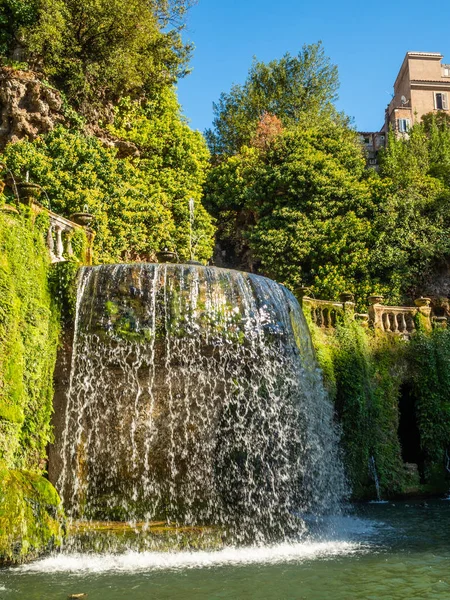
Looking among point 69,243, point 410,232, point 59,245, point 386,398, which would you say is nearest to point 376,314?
point 386,398

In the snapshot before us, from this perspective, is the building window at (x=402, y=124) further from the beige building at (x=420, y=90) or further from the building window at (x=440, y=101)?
the building window at (x=440, y=101)

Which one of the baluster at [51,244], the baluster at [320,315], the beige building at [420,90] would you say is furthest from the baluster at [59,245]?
the beige building at [420,90]

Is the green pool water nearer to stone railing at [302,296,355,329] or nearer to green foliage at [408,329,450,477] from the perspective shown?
green foliage at [408,329,450,477]

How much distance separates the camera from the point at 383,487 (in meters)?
14.1

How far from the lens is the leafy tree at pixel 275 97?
102 feet

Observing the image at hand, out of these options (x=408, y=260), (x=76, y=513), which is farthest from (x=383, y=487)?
(x=408, y=260)

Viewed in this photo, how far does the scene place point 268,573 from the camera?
282 inches

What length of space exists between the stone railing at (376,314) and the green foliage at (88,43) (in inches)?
471

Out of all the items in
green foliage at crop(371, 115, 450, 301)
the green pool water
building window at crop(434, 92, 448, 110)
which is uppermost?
building window at crop(434, 92, 448, 110)

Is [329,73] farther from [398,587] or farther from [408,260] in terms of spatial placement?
[398,587]

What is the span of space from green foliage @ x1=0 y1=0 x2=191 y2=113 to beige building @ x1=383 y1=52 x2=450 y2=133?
2052 cm

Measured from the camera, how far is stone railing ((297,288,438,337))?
49.3 ft

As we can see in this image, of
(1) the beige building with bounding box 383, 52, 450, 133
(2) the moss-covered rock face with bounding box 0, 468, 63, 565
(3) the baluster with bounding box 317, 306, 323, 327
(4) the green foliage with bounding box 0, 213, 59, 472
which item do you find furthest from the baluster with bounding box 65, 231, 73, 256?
(1) the beige building with bounding box 383, 52, 450, 133

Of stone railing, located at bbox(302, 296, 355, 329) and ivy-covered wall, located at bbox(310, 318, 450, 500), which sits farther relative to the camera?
stone railing, located at bbox(302, 296, 355, 329)
